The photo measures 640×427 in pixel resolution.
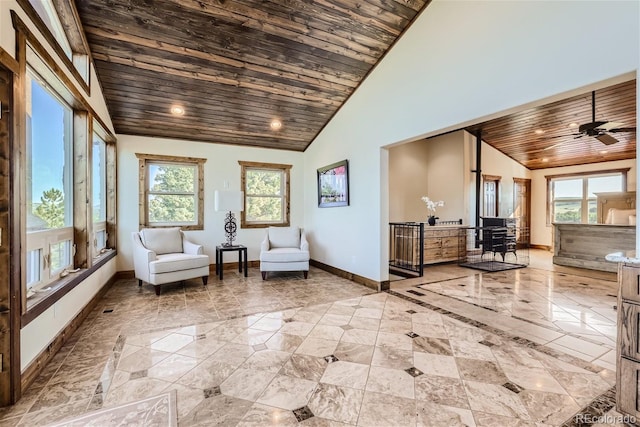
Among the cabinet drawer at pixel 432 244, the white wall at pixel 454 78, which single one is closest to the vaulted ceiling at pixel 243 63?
the white wall at pixel 454 78

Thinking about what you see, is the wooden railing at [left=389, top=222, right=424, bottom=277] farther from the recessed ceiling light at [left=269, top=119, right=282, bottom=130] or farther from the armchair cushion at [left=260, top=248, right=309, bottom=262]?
the recessed ceiling light at [left=269, top=119, right=282, bottom=130]

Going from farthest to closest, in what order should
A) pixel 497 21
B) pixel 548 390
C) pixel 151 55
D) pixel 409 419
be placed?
pixel 151 55 < pixel 497 21 < pixel 548 390 < pixel 409 419

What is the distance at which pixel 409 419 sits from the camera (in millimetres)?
1624

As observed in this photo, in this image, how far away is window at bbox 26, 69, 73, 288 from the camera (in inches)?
91.3

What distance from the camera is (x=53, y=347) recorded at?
7.73 feet

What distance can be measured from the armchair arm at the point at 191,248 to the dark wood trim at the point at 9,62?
323cm

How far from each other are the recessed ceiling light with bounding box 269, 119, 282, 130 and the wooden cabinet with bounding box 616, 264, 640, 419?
15.8 feet

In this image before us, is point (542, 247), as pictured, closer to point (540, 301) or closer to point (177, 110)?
point (540, 301)

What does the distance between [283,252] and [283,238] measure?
0.53 m

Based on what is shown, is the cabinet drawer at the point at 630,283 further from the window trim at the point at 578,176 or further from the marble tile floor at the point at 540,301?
the window trim at the point at 578,176

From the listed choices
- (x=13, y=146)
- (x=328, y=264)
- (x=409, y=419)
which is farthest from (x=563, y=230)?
(x=13, y=146)

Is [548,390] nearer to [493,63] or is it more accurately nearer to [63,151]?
[493,63]

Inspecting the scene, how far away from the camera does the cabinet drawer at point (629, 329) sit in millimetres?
1605

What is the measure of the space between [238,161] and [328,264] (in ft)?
9.19
